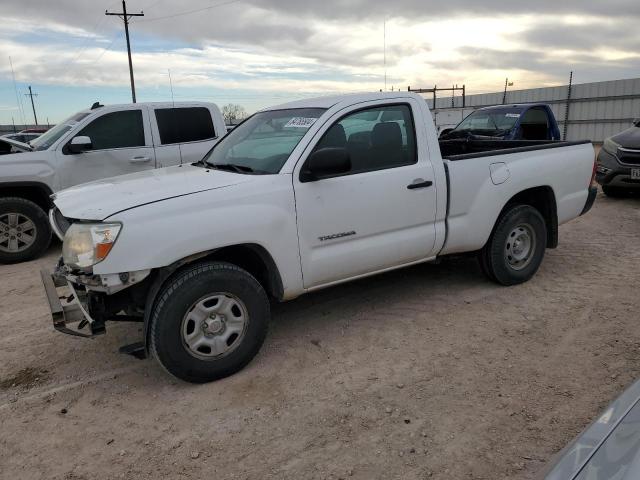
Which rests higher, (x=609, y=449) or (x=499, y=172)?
(x=499, y=172)

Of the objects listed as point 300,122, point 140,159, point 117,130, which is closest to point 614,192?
point 300,122

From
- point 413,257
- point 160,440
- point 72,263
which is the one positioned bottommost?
point 160,440

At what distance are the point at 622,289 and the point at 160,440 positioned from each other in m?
4.38

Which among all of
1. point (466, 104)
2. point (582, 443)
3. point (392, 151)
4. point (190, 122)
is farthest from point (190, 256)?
point (466, 104)

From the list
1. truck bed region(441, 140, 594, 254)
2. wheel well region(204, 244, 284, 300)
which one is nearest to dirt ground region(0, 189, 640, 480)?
wheel well region(204, 244, 284, 300)

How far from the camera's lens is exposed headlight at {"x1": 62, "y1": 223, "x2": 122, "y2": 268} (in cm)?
310

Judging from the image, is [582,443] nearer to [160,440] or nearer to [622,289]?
[160,440]

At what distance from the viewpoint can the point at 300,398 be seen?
3322mm

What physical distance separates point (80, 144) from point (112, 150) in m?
0.46

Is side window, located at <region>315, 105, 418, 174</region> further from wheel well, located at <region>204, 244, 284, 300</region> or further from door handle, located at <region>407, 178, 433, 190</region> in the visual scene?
wheel well, located at <region>204, 244, 284, 300</region>

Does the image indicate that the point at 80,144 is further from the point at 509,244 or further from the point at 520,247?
the point at 520,247

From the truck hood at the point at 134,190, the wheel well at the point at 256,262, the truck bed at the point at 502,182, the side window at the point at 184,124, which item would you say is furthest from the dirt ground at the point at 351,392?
the side window at the point at 184,124

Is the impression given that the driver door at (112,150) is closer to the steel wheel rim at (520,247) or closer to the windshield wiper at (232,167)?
the windshield wiper at (232,167)

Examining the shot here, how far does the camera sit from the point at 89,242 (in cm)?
318
